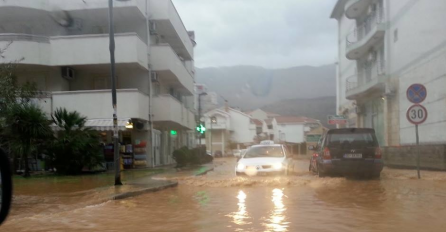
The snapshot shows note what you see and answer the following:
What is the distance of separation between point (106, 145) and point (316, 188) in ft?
45.2

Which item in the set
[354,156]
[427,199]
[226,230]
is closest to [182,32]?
[354,156]

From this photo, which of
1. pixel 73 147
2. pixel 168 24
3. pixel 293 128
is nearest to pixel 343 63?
pixel 168 24

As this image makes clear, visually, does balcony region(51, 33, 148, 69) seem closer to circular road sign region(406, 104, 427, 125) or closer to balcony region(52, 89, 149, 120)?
balcony region(52, 89, 149, 120)

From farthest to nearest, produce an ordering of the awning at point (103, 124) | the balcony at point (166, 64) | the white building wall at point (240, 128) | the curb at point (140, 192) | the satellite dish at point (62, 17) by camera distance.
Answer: the white building wall at point (240, 128)
the balcony at point (166, 64)
the satellite dish at point (62, 17)
the awning at point (103, 124)
the curb at point (140, 192)

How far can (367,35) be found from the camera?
29.3m

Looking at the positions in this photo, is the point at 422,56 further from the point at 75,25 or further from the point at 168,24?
the point at 75,25

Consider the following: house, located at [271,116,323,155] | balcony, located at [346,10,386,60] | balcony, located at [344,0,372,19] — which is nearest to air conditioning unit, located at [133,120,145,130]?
balcony, located at [346,10,386,60]

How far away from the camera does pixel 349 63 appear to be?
4050cm

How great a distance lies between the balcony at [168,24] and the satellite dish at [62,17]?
437 centimetres

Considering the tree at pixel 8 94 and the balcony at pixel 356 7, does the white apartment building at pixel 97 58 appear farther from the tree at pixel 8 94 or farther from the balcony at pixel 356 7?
the balcony at pixel 356 7

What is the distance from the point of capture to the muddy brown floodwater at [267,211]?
7.25 m

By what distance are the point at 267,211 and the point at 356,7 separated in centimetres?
2585

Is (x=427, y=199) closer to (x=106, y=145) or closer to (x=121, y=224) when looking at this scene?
(x=121, y=224)

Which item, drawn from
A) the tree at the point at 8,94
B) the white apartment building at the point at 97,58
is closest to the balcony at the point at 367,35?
the white apartment building at the point at 97,58
